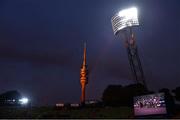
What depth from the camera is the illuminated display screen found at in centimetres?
4784

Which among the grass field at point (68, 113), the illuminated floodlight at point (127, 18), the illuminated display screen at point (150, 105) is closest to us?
the illuminated display screen at point (150, 105)

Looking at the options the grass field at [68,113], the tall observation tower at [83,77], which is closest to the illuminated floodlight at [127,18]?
the grass field at [68,113]

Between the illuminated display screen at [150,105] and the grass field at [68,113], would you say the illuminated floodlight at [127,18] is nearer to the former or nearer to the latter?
the grass field at [68,113]

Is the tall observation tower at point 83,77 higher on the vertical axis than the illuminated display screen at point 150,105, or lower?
higher

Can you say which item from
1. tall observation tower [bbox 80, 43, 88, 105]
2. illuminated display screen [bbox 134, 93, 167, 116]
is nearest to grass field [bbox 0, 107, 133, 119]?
illuminated display screen [bbox 134, 93, 167, 116]

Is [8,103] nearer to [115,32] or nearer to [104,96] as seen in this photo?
[104,96]

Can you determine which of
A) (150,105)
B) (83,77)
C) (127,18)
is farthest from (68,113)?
(83,77)

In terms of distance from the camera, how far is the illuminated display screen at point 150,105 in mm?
47838

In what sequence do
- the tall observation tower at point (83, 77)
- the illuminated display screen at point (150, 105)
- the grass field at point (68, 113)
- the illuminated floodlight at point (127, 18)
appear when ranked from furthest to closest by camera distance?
the tall observation tower at point (83, 77), the illuminated floodlight at point (127, 18), the grass field at point (68, 113), the illuminated display screen at point (150, 105)

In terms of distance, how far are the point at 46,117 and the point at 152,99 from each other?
30700 mm

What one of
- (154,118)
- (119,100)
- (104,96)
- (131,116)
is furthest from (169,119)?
(104,96)

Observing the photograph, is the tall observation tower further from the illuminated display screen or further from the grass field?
the illuminated display screen

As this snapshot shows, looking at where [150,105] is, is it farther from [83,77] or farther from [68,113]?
[83,77]

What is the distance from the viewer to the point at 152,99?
162 feet
